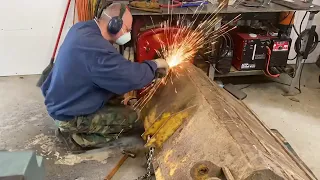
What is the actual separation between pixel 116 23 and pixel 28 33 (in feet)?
6.20

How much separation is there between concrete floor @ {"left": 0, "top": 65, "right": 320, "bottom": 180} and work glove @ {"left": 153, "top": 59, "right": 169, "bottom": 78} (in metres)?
0.67

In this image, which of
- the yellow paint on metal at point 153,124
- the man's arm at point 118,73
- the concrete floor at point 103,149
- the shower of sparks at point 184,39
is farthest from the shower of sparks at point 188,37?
the concrete floor at point 103,149

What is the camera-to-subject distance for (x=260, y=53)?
3.45 meters

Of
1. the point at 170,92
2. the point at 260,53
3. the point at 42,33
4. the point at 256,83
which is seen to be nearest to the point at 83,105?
the point at 170,92

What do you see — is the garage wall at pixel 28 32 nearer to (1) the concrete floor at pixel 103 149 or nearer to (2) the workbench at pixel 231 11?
(1) the concrete floor at pixel 103 149

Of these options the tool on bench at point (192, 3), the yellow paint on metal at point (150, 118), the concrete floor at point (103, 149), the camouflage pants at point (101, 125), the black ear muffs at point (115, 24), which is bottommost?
the concrete floor at point (103, 149)

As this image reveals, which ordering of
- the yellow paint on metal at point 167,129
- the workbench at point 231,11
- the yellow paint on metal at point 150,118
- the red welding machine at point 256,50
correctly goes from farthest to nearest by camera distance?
the red welding machine at point 256,50 < the workbench at point 231,11 < the yellow paint on metal at point 150,118 < the yellow paint on metal at point 167,129

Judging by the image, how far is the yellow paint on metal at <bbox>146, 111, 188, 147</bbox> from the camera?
78.9 inches

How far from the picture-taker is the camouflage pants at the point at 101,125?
8.24ft

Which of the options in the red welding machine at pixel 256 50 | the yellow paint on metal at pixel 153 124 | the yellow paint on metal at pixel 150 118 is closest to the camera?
the yellow paint on metal at pixel 153 124

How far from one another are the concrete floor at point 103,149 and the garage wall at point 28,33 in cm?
16

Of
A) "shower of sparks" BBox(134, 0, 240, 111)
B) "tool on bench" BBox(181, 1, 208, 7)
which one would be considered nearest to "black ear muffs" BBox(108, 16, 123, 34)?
"shower of sparks" BBox(134, 0, 240, 111)

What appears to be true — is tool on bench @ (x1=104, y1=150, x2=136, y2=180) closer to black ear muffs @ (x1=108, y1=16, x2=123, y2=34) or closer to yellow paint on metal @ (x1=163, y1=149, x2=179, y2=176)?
yellow paint on metal @ (x1=163, y1=149, x2=179, y2=176)

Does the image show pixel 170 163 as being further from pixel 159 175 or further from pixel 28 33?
pixel 28 33
